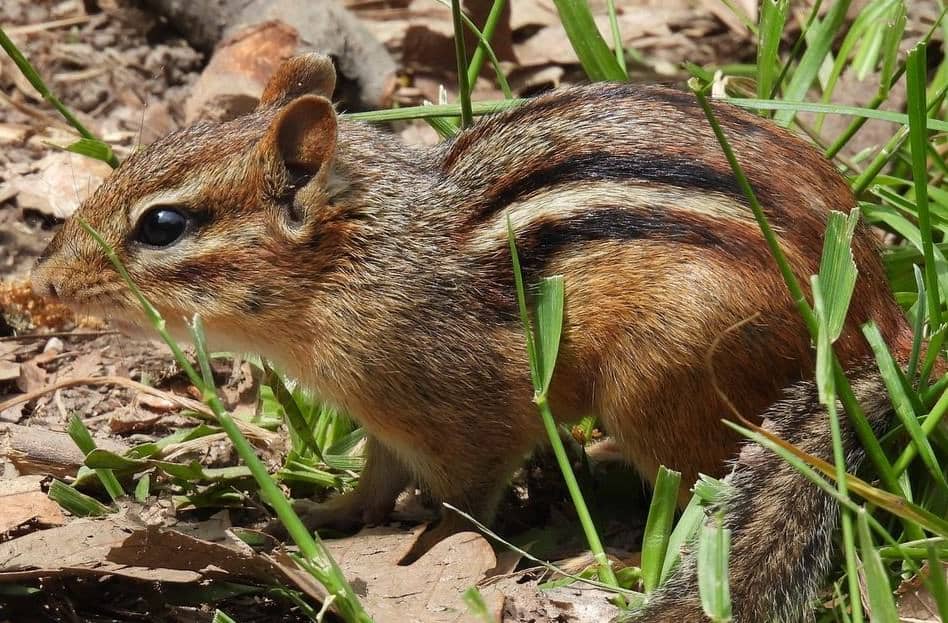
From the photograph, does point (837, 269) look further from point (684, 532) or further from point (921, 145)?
point (684, 532)

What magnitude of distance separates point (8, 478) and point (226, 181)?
1293 mm

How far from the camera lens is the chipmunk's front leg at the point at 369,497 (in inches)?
164

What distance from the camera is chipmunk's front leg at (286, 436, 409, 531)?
416 centimetres

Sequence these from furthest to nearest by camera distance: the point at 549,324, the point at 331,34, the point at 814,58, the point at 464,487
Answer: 1. the point at 331,34
2. the point at 814,58
3. the point at 464,487
4. the point at 549,324

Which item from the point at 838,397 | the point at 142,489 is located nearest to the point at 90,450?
the point at 142,489

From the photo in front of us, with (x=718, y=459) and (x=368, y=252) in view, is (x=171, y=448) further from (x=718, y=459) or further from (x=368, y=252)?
(x=718, y=459)

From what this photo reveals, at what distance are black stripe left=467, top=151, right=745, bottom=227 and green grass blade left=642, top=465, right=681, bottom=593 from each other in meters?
0.86

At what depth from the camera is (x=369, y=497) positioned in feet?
13.8

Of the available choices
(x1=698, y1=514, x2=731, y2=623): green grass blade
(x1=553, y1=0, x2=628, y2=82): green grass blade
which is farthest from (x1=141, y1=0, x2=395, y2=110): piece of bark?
(x1=698, y1=514, x2=731, y2=623): green grass blade

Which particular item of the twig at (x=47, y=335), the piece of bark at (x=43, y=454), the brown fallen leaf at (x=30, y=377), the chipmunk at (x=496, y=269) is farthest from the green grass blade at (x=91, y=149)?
the piece of bark at (x=43, y=454)

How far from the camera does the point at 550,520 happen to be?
419 cm

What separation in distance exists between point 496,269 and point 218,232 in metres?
0.87

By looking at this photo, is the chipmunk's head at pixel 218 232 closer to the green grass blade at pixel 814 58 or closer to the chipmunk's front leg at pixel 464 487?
the chipmunk's front leg at pixel 464 487

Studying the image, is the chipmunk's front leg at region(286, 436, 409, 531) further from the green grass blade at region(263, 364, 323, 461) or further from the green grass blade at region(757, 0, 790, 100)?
the green grass blade at region(757, 0, 790, 100)
